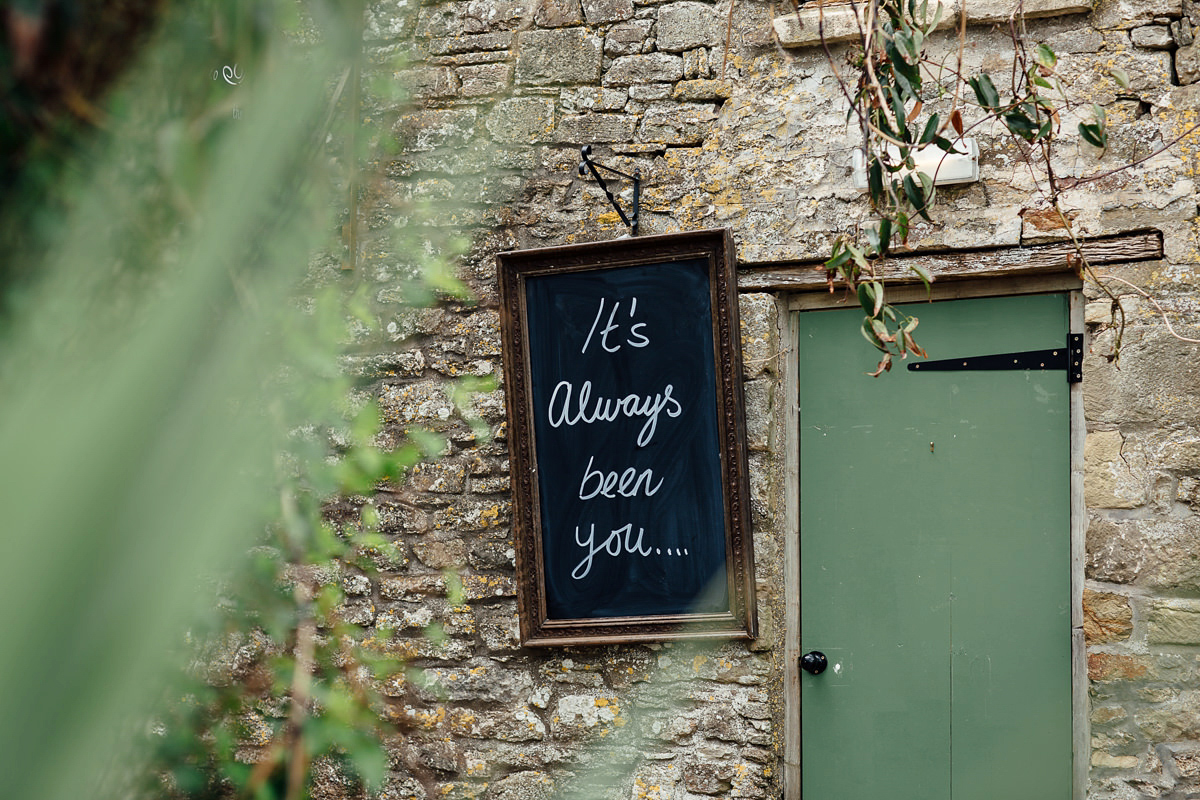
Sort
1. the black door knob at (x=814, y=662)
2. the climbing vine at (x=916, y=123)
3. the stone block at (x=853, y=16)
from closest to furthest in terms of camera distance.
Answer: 1. the climbing vine at (x=916, y=123)
2. the stone block at (x=853, y=16)
3. the black door knob at (x=814, y=662)

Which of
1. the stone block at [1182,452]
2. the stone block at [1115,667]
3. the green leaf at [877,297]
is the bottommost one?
the stone block at [1115,667]

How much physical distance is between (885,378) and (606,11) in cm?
156

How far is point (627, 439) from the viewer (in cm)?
304

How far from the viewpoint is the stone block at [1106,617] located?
2.71m

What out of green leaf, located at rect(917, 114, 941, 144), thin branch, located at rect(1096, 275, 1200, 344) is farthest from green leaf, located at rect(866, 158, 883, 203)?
thin branch, located at rect(1096, 275, 1200, 344)

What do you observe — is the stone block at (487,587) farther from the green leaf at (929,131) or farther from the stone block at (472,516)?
the green leaf at (929,131)

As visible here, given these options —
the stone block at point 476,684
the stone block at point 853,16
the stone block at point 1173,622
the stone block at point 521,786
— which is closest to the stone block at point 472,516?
the stone block at point 476,684

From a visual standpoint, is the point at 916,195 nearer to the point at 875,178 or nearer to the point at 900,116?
the point at 875,178

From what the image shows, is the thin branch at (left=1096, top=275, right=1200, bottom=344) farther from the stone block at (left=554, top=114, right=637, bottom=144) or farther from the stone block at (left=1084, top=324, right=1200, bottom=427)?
the stone block at (left=554, top=114, right=637, bottom=144)

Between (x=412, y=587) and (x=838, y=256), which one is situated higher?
(x=838, y=256)

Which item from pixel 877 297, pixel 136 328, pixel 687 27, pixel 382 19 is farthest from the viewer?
pixel 687 27

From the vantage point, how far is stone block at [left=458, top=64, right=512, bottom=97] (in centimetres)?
325

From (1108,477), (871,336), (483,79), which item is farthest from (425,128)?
(1108,477)

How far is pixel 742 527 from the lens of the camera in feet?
9.51
